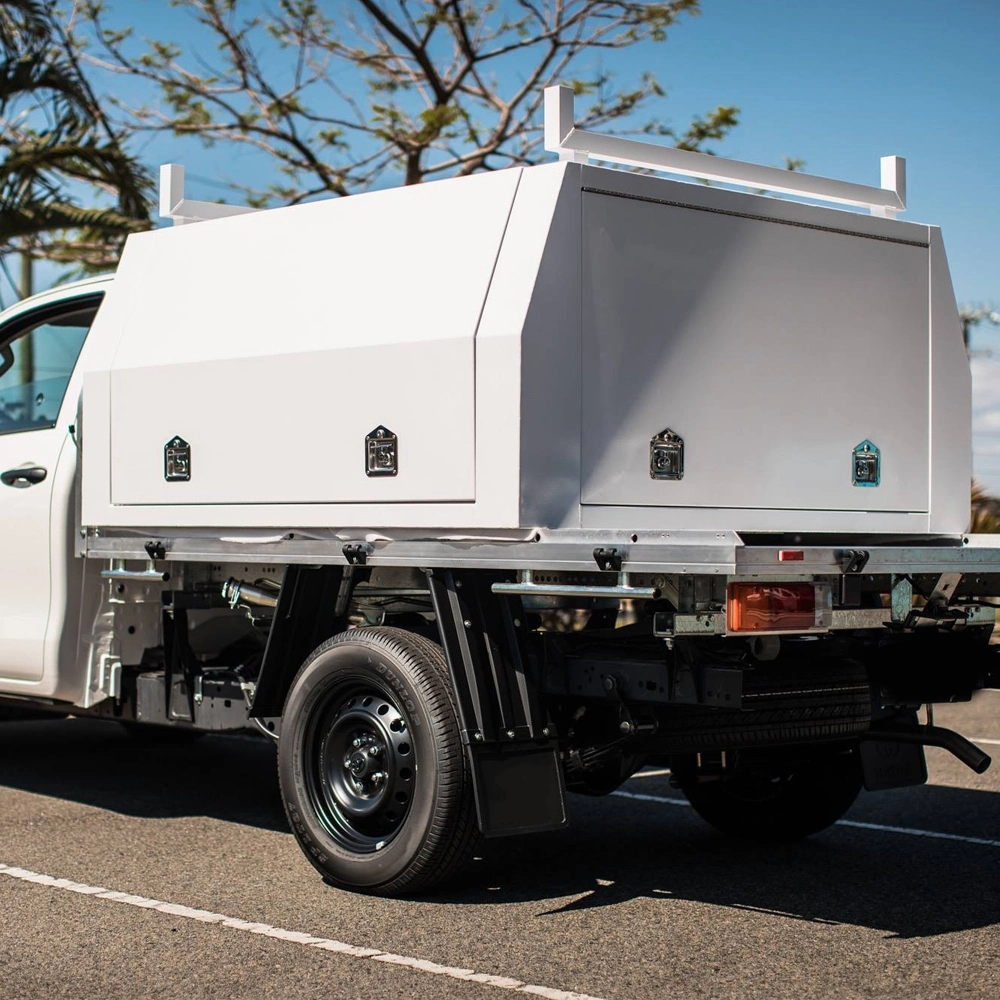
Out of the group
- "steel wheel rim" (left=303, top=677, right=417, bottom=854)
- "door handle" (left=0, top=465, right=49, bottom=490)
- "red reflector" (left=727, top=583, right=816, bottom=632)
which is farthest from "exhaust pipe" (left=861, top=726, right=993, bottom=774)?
"door handle" (left=0, top=465, right=49, bottom=490)

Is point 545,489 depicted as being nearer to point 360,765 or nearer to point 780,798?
point 360,765

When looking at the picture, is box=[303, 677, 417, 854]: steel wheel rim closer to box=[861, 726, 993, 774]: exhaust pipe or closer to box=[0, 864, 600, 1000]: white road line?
box=[0, 864, 600, 1000]: white road line

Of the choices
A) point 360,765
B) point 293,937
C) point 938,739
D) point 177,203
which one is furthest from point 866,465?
point 177,203

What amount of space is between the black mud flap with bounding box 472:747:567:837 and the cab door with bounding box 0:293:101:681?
8.93 ft

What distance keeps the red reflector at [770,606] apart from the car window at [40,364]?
378cm

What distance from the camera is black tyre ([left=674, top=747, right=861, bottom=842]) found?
6750mm

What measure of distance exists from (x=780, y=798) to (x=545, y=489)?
2.35m

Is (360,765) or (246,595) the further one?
(246,595)

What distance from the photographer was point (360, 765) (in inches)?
226

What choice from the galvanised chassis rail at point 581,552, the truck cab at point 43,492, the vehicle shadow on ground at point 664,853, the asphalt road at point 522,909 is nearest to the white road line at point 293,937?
the asphalt road at point 522,909

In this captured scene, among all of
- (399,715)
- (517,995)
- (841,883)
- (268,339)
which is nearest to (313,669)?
(399,715)

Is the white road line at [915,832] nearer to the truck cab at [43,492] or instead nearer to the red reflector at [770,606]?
the red reflector at [770,606]

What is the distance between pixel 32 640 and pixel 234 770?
2.02m

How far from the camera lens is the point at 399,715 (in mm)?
5621
